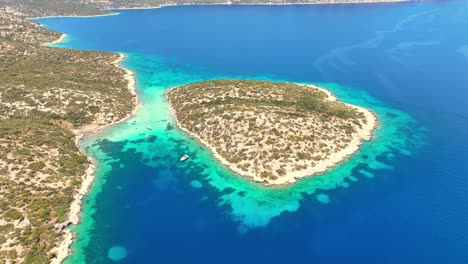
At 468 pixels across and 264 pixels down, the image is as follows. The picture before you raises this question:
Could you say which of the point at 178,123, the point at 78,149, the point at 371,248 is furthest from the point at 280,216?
the point at 78,149

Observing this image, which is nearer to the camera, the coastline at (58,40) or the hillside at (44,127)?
the hillside at (44,127)

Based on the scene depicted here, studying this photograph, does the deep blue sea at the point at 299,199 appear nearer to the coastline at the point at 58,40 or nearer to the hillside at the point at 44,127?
the hillside at the point at 44,127

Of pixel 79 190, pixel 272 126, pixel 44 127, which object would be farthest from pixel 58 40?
pixel 272 126

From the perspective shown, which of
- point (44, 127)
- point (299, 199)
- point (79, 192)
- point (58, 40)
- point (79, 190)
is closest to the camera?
point (299, 199)

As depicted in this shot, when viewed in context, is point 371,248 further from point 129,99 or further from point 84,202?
point 129,99

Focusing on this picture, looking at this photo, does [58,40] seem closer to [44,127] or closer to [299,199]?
[44,127]

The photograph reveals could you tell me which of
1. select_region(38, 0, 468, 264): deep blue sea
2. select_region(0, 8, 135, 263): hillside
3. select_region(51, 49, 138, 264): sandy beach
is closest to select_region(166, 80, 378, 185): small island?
select_region(38, 0, 468, 264): deep blue sea

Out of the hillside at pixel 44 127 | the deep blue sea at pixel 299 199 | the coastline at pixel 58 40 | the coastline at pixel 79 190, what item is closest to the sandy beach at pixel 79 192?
the coastline at pixel 79 190

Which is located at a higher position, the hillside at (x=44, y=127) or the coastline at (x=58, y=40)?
the coastline at (x=58, y=40)
